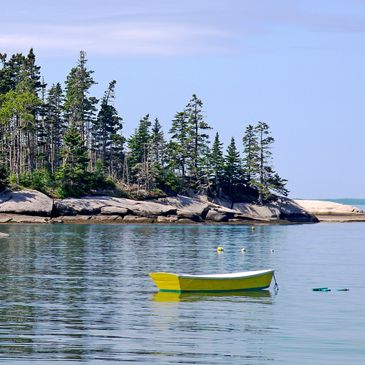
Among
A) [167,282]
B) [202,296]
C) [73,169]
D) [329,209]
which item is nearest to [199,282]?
[202,296]

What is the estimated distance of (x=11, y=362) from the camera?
108 feet

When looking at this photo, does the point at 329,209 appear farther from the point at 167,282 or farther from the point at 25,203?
the point at 167,282

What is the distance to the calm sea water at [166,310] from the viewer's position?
3569cm

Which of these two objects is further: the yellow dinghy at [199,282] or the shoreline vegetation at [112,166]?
the shoreline vegetation at [112,166]

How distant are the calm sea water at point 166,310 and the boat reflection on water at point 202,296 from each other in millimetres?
120

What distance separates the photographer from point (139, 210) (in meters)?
144

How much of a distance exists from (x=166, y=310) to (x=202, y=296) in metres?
6.02

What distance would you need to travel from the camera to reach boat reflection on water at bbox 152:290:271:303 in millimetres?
52156

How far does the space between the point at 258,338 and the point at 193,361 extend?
6123 mm

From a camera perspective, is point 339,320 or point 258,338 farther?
point 339,320

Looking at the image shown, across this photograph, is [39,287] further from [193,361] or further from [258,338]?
[193,361]

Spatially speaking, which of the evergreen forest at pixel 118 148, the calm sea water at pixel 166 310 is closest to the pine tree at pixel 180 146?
the evergreen forest at pixel 118 148

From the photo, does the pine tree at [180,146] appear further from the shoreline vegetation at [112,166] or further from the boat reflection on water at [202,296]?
the boat reflection on water at [202,296]

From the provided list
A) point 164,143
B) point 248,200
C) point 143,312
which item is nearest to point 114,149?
point 164,143
